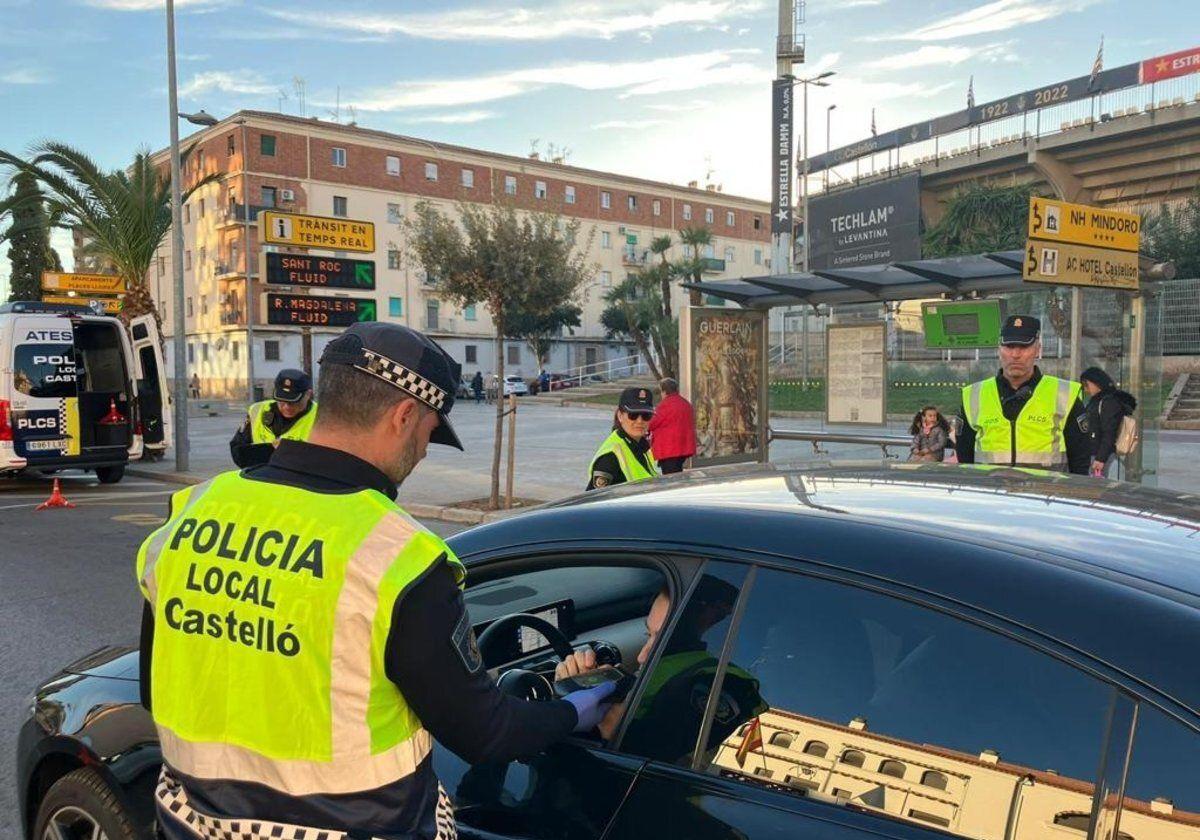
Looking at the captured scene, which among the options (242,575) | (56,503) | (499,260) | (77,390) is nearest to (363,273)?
(499,260)

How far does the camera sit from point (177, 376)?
17.7 meters

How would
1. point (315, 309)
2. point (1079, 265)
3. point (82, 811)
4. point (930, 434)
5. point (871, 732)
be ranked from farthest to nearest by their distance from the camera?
point (315, 309) < point (930, 434) < point (1079, 265) < point (82, 811) < point (871, 732)

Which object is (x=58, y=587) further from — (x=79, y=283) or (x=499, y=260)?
(x=79, y=283)

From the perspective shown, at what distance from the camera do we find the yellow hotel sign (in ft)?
45.0

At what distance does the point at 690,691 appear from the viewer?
1.84m

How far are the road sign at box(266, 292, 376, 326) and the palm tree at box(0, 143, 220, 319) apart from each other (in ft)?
28.4

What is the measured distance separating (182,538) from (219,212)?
6004cm

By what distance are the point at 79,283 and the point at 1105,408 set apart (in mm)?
27741

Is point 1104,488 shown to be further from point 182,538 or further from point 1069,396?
point 1069,396

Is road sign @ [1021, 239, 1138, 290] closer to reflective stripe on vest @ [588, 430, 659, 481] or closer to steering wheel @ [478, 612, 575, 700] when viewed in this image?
reflective stripe on vest @ [588, 430, 659, 481]

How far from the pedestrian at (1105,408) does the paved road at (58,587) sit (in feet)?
21.5

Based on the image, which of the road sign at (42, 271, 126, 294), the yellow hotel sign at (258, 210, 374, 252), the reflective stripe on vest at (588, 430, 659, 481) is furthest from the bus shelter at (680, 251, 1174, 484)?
the road sign at (42, 271, 126, 294)

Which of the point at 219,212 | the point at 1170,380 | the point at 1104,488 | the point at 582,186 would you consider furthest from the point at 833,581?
the point at 582,186

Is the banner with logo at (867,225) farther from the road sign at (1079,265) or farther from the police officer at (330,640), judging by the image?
the police officer at (330,640)
